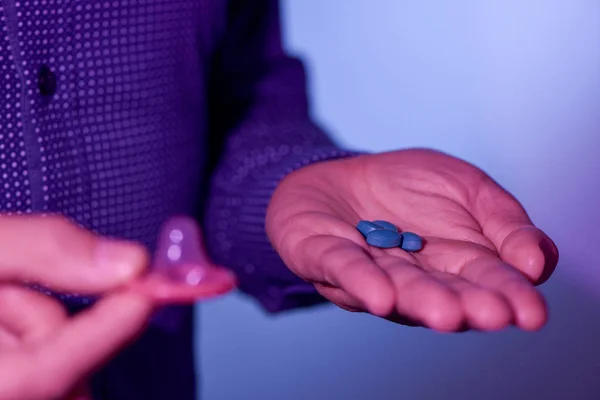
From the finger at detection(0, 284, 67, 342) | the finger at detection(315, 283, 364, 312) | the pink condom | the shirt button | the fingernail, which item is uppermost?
the shirt button

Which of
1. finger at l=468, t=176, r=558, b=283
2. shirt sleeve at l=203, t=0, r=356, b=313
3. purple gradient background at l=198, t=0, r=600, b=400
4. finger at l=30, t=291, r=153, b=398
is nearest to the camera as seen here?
finger at l=30, t=291, r=153, b=398

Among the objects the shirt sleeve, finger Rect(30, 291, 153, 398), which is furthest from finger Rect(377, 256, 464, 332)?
the shirt sleeve

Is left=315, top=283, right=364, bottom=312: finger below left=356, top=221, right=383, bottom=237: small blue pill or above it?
below

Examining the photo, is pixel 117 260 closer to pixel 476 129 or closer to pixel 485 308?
pixel 485 308

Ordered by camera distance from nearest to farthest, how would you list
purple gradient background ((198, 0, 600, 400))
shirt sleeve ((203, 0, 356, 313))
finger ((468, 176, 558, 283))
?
1. finger ((468, 176, 558, 283))
2. shirt sleeve ((203, 0, 356, 313))
3. purple gradient background ((198, 0, 600, 400))

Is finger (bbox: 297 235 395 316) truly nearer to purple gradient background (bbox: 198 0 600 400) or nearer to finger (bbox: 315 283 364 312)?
finger (bbox: 315 283 364 312)

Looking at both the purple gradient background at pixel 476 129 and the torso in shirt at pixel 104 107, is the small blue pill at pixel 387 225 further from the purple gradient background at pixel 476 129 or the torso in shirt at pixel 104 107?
the purple gradient background at pixel 476 129

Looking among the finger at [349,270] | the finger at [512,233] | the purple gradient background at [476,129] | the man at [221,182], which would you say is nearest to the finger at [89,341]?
the man at [221,182]
